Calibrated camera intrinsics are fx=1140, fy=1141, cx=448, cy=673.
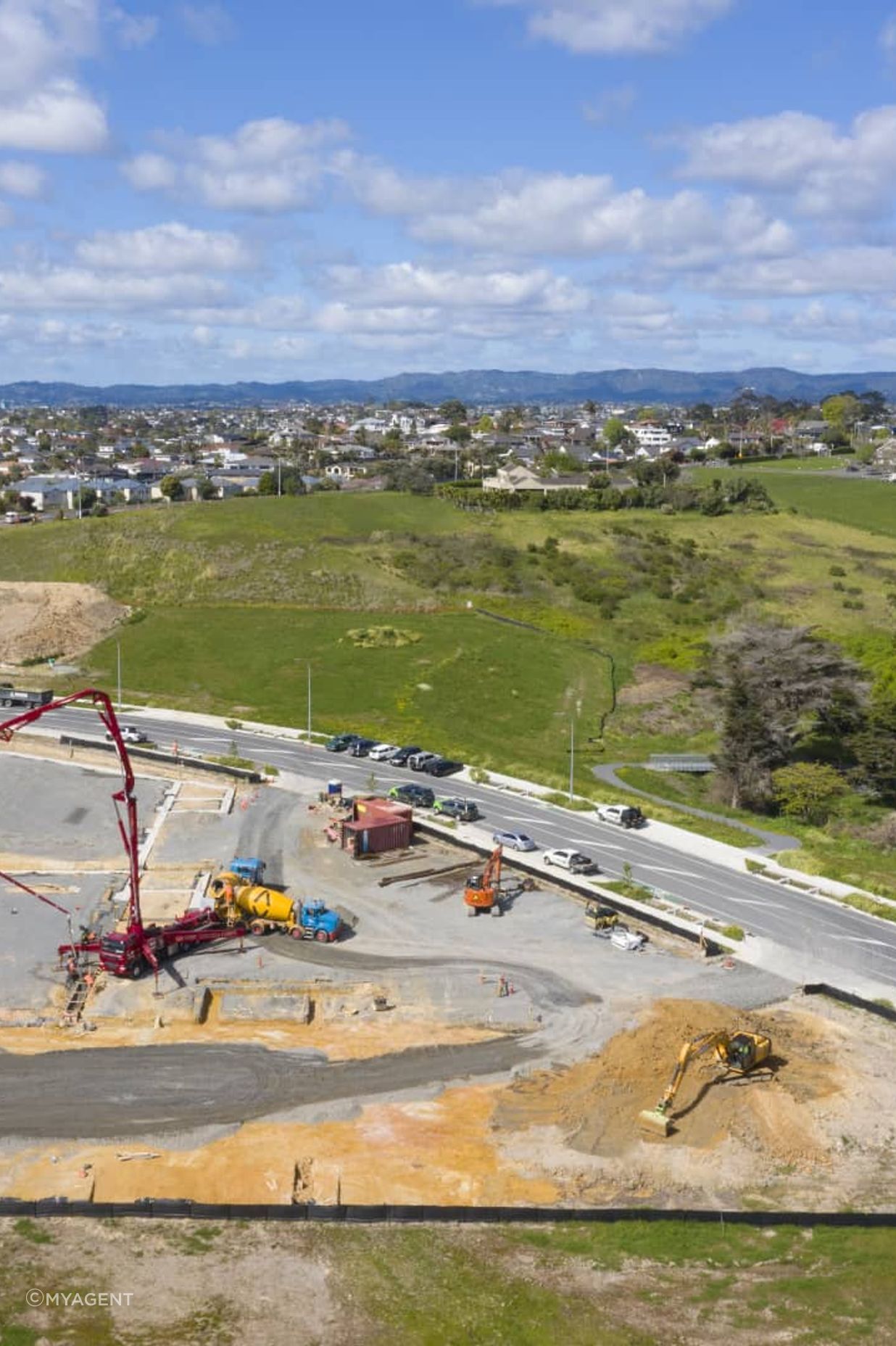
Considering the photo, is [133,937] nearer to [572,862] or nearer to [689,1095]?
[689,1095]

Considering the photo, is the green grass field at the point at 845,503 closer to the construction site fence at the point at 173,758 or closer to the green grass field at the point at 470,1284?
the construction site fence at the point at 173,758

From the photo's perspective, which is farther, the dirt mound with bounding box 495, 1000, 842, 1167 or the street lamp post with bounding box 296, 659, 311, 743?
the street lamp post with bounding box 296, 659, 311, 743

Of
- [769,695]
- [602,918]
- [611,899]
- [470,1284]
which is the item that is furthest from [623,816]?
[470,1284]

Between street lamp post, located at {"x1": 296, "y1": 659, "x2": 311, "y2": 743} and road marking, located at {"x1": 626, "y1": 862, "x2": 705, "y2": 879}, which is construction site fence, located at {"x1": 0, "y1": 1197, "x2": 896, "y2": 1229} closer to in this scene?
road marking, located at {"x1": 626, "y1": 862, "x2": 705, "y2": 879}

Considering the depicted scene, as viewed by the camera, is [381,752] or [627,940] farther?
[381,752]

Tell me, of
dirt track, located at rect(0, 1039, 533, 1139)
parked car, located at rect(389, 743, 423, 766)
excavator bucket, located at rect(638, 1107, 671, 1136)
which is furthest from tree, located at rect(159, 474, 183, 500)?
excavator bucket, located at rect(638, 1107, 671, 1136)

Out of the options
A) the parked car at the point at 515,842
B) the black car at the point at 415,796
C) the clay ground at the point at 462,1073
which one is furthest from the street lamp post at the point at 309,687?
the clay ground at the point at 462,1073

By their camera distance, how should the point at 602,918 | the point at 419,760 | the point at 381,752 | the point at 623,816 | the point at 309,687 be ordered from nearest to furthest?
the point at 602,918
the point at 623,816
the point at 419,760
the point at 381,752
the point at 309,687

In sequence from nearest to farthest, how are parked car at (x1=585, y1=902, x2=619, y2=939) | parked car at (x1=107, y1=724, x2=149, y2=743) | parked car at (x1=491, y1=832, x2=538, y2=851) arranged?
parked car at (x1=585, y1=902, x2=619, y2=939), parked car at (x1=491, y1=832, x2=538, y2=851), parked car at (x1=107, y1=724, x2=149, y2=743)
